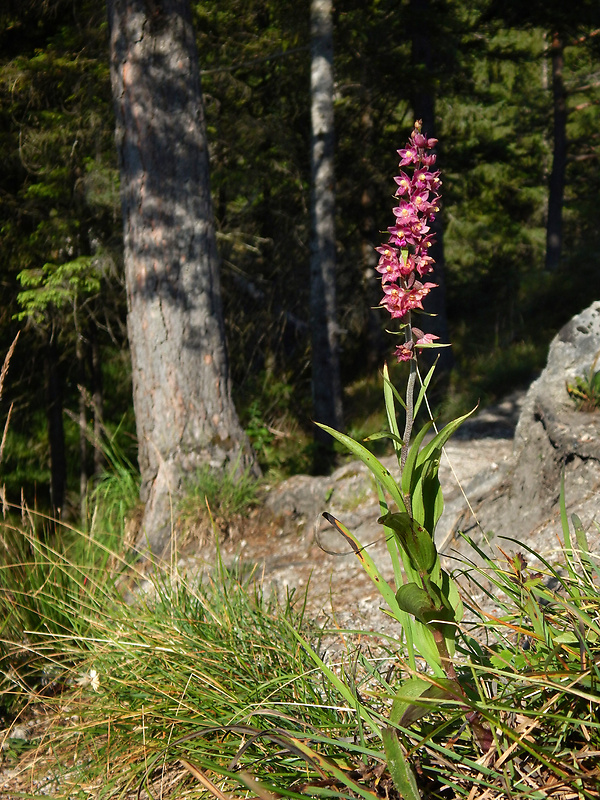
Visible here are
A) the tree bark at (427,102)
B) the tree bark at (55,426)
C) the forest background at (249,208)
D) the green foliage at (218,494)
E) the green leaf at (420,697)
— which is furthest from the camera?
the tree bark at (55,426)

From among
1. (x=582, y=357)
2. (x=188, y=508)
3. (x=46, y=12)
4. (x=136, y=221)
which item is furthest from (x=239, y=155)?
(x=582, y=357)

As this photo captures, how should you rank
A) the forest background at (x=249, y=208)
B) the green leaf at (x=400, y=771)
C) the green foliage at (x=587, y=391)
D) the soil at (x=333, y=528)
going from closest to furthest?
the green leaf at (x=400, y=771), the green foliage at (x=587, y=391), the soil at (x=333, y=528), the forest background at (x=249, y=208)

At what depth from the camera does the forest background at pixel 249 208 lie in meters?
7.51

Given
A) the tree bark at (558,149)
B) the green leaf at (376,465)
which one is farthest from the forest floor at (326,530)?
the tree bark at (558,149)

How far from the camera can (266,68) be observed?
9602 millimetres

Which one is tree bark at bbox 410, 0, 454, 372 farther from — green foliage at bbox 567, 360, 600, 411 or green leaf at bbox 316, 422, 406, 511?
green leaf at bbox 316, 422, 406, 511

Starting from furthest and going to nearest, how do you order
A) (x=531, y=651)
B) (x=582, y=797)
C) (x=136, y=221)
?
(x=136, y=221), (x=531, y=651), (x=582, y=797)

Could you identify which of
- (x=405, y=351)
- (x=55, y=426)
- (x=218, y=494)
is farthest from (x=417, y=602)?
(x=55, y=426)

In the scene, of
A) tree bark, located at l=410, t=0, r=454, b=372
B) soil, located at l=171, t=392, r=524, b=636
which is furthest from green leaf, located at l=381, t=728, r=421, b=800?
tree bark, located at l=410, t=0, r=454, b=372

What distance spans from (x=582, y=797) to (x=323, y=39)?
25.9 ft

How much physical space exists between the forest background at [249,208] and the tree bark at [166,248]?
603 mm

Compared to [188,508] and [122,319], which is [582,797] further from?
[122,319]

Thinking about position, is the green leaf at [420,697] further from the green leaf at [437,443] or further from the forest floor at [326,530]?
the forest floor at [326,530]

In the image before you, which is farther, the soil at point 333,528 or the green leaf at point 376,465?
the soil at point 333,528
